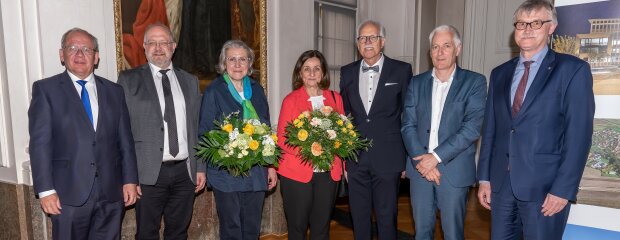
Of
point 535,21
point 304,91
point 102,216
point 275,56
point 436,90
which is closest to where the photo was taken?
point 535,21

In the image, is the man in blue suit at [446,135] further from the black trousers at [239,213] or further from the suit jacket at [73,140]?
the suit jacket at [73,140]

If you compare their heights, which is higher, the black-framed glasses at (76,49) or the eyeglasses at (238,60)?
the black-framed glasses at (76,49)

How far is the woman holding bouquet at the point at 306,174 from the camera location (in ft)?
9.90

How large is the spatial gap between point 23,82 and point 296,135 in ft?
6.84

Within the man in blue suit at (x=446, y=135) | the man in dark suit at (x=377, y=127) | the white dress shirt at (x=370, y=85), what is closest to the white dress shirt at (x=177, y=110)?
the man in dark suit at (x=377, y=127)

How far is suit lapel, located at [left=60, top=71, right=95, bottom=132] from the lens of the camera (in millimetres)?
2570

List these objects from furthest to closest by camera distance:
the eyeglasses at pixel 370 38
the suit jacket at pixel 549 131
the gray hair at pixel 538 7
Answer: the eyeglasses at pixel 370 38, the gray hair at pixel 538 7, the suit jacket at pixel 549 131

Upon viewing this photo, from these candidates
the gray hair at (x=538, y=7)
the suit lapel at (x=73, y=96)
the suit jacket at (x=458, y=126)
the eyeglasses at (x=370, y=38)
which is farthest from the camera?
the eyeglasses at (x=370, y=38)

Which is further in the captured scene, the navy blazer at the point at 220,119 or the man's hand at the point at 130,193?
the navy blazer at the point at 220,119

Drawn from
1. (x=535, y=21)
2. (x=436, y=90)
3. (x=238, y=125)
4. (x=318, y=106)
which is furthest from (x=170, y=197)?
(x=535, y=21)

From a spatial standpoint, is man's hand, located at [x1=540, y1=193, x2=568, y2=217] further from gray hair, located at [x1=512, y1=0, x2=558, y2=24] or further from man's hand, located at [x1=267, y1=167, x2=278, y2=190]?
man's hand, located at [x1=267, y1=167, x2=278, y2=190]

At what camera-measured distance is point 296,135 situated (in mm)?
2805

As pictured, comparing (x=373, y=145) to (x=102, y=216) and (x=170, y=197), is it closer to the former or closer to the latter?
(x=170, y=197)

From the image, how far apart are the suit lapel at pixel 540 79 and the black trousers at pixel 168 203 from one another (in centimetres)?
231
